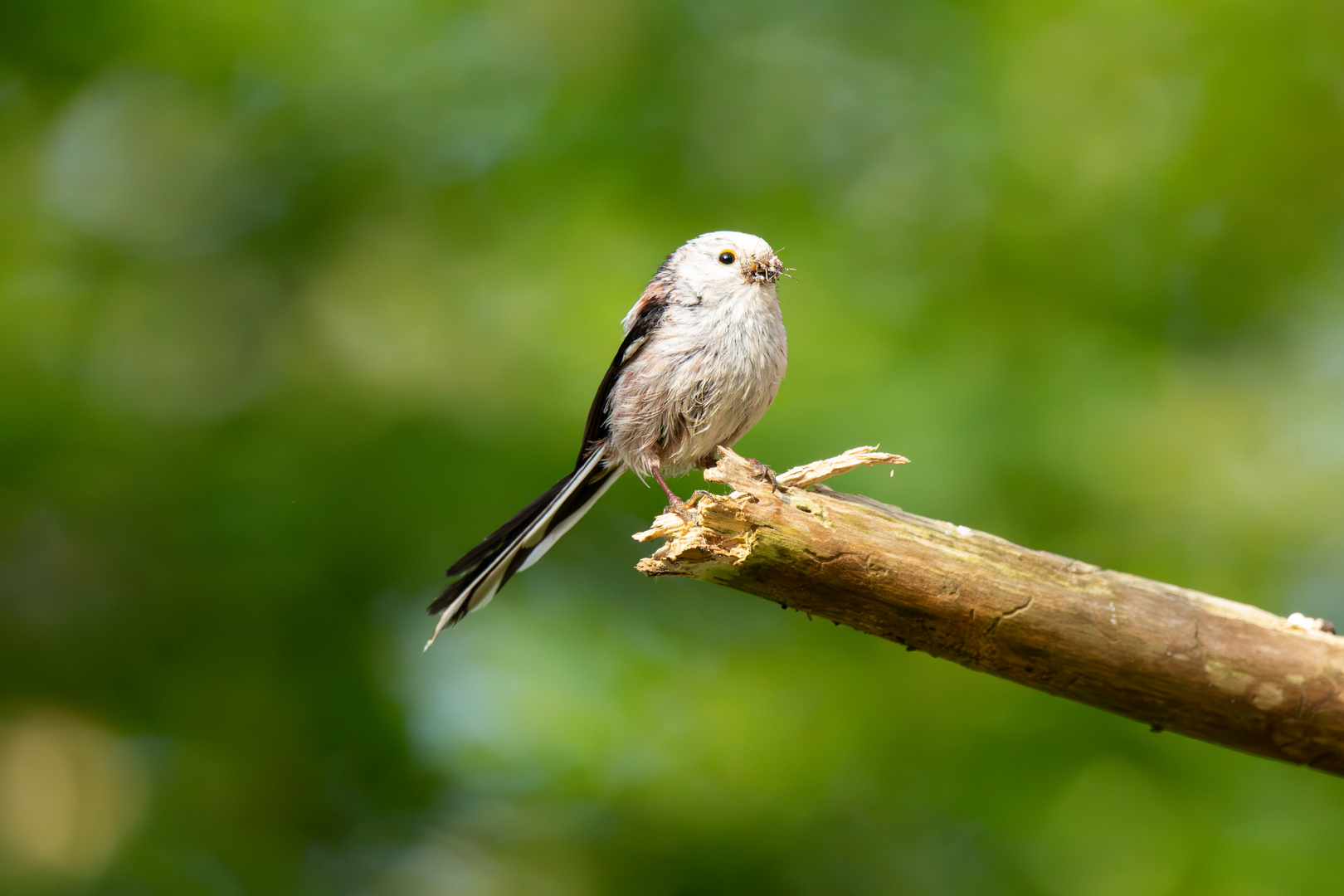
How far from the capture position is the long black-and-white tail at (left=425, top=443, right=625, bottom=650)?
468 centimetres

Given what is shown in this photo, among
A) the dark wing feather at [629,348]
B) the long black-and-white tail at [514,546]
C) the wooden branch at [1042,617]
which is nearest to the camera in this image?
the wooden branch at [1042,617]

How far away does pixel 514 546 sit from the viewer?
4785 millimetres

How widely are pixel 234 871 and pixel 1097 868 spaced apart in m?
5.44

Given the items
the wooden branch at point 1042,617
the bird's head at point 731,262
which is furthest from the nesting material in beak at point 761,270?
the wooden branch at point 1042,617

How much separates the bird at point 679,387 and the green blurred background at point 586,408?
1.25m

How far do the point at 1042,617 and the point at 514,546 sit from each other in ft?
8.44

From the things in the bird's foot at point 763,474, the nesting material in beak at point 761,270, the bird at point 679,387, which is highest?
the nesting material in beak at point 761,270

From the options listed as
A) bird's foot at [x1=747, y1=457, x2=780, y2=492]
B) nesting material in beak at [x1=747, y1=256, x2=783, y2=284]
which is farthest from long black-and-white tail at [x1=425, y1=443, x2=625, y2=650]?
bird's foot at [x1=747, y1=457, x2=780, y2=492]

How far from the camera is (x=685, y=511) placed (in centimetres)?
342

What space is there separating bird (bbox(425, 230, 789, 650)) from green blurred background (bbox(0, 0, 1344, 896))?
4.10 ft

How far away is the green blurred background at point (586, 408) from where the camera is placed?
20.3ft

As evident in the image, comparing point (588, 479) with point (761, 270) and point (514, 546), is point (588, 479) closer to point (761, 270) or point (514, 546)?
point (514, 546)

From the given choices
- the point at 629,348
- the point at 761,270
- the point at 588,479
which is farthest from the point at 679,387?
the point at 588,479

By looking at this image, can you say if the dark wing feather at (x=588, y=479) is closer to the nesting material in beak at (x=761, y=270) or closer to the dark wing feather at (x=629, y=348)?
the dark wing feather at (x=629, y=348)
